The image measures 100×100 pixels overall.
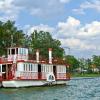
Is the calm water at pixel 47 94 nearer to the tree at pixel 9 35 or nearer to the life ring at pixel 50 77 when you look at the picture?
the life ring at pixel 50 77

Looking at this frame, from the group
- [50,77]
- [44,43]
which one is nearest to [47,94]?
[50,77]

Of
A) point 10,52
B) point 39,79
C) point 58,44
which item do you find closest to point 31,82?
point 39,79

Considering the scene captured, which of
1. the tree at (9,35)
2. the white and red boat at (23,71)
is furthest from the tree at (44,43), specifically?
the white and red boat at (23,71)

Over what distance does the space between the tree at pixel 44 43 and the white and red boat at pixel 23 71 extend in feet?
167

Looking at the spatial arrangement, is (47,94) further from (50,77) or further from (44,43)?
(44,43)

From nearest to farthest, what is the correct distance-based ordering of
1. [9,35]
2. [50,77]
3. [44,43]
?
[50,77] < [9,35] < [44,43]

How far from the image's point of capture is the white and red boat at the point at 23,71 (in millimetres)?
63719

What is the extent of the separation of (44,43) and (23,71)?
2521 inches

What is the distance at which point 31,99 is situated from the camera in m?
45.9

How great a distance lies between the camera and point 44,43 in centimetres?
12825

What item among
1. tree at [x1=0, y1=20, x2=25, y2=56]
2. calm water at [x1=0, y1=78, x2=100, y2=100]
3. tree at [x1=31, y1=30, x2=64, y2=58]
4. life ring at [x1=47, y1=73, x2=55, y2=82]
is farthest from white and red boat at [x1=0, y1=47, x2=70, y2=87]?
tree at [x1=31, y1=30, x2=64, y2=58]

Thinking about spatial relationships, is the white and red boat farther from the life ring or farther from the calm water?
the calm water

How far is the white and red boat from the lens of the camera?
63.7 meters

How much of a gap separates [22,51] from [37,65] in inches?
137
